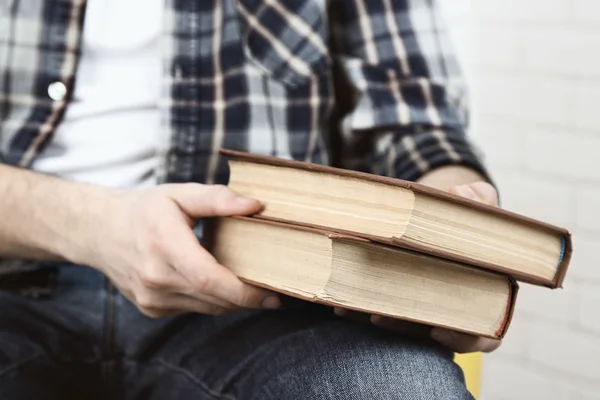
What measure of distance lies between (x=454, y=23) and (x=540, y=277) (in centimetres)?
102

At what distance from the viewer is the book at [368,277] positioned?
0.61 m

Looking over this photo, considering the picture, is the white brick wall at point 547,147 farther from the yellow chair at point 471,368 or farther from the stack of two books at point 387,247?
the stack of two books at point 387,247

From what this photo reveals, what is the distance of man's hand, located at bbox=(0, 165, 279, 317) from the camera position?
2.14 ft

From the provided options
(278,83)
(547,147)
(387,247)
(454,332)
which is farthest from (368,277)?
(547,147)

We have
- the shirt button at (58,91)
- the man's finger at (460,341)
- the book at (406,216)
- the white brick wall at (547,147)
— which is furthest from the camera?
the white brick wall at (547,147)

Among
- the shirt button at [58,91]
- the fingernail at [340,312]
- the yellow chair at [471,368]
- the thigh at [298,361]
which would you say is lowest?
the yellow chair at [471,368]

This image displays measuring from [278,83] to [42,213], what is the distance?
29 centimetres

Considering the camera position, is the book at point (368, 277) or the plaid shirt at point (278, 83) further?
the plaid shirt at point (278, 83)

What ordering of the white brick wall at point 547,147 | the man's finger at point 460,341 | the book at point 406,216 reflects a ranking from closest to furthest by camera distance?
the book at point 406,216, the man's finger at point 460,341, the white brick wall at point 547,147

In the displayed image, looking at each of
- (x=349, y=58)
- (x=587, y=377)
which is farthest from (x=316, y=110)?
(x=587, y=377)

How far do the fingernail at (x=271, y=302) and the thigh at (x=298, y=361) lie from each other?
4 centimetres

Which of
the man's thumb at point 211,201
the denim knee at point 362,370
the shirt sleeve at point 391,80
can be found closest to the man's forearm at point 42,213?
the man's thumb at point 211,201

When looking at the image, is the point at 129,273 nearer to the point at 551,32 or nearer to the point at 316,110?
the point at 316,110

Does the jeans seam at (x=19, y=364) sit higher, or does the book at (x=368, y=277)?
the book at (x=368, y=277)
